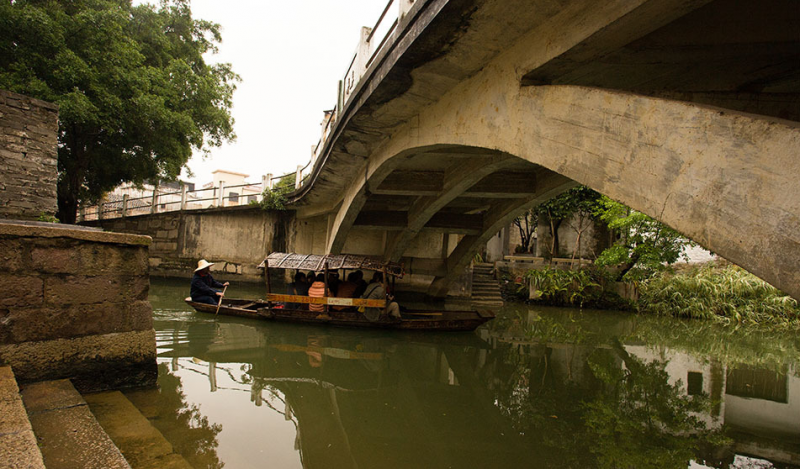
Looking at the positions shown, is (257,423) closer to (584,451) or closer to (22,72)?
(584,451)

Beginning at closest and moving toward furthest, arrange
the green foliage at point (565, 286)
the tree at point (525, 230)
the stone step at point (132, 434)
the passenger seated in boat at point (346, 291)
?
1. the stone step at point (132, 434)
2. the passenger seated in boat at point (346, 291)
3. the green foliage at point (565, 286)
4. the tree at point (525, 230)

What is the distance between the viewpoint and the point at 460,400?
4.23 metres

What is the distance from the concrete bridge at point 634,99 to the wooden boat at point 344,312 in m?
3.48

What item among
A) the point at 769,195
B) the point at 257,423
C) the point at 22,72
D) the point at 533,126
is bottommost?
the point at 257,423

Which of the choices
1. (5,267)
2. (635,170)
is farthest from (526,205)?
(5,267)

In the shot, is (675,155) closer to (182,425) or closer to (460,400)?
(460,400)

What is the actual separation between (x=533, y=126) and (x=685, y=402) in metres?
3.93

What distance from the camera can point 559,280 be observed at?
40.2 feet

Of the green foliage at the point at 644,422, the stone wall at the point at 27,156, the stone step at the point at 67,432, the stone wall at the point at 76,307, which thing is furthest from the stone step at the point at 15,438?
the stone wall at the point at 27,156

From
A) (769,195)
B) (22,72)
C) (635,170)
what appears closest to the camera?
(769,195)

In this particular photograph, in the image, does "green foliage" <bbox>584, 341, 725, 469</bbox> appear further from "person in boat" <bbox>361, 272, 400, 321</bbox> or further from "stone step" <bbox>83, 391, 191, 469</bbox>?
"person in boat" <bbox>361, 272, 400, 321</bbox>

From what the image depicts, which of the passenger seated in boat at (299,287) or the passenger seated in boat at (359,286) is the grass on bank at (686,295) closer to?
the passenger seated in boat at (359,286)

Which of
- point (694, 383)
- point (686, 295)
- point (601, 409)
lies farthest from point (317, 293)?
point (686, 295)

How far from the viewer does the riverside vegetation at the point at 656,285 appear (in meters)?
11.0
